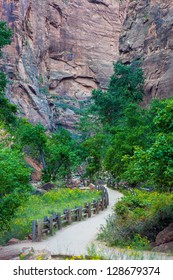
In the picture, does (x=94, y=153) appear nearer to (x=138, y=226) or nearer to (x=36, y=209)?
(x=36, y=209)

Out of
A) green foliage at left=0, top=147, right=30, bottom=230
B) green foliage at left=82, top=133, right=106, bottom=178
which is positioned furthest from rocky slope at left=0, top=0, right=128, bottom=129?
green foliage at left=0, top=147, right=30, bottom=230

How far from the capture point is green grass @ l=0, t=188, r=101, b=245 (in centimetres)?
1391

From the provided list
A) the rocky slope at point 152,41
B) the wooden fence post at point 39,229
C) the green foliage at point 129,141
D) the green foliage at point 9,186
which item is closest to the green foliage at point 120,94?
the rocky slope at point 152,41

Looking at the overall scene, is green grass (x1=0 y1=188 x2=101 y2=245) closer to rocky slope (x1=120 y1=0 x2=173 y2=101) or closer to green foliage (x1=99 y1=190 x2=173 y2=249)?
green foliage (x1=99 y1=190 x2=173 y2=249)

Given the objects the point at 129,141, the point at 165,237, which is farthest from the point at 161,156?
the point at 129,141

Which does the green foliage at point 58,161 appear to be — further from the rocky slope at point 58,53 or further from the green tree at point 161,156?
the green tree at point 161,156

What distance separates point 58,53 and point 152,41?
98.3ft

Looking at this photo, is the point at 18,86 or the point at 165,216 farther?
the point at 18,86

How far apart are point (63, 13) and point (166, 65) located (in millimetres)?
40062

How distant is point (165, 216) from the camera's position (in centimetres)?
1277

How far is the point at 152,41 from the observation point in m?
49.3
